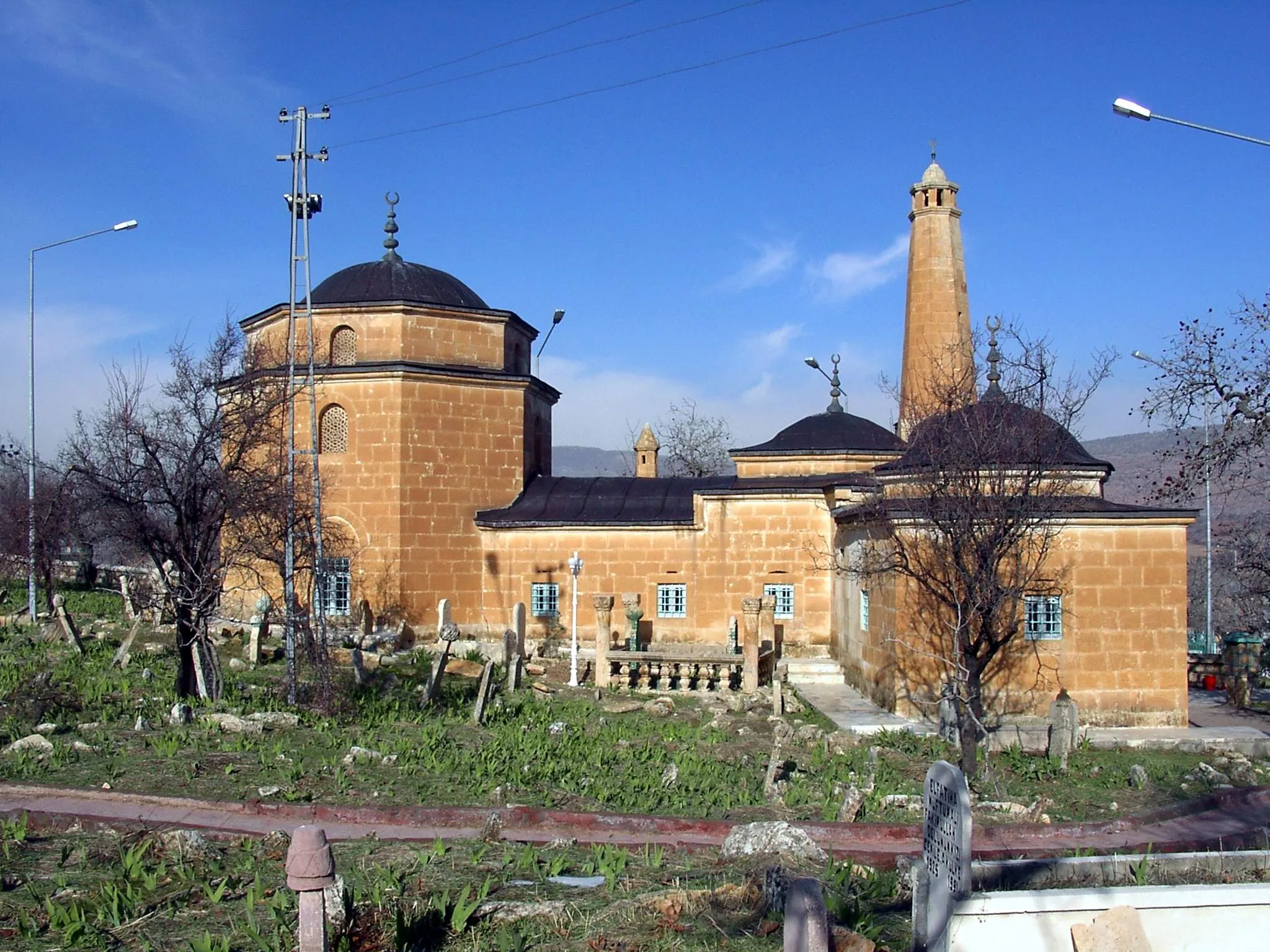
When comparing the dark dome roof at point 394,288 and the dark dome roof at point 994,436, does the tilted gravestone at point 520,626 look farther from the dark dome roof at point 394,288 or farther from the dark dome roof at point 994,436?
the dark dome roof at point 994,436

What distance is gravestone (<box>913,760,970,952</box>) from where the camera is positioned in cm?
618

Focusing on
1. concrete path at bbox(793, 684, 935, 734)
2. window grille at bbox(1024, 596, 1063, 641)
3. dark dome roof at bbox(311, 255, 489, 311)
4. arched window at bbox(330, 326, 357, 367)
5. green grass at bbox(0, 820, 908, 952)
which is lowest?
concrete path at bbox(793, 684, 935, 734)

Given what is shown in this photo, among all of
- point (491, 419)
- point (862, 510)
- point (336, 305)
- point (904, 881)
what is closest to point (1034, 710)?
point (862, 510)

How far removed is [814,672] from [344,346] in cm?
1260

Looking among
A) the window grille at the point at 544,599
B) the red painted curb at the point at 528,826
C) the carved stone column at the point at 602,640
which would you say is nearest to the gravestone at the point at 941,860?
the red painted curb at the point at 528,826

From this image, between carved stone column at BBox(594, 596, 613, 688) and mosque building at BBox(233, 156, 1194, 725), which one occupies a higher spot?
mosque building at BBox(233, 156, 1194, 725)

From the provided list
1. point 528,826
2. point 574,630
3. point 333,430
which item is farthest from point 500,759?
point 333,430

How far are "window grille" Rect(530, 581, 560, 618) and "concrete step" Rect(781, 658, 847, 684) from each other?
214 inches

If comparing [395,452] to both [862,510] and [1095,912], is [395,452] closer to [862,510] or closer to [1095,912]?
[862,510]

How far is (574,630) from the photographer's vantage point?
68.5 feet

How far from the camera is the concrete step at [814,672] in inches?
862

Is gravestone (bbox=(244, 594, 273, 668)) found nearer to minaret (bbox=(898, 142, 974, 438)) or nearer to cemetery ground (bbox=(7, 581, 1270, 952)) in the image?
cemetery ground (bbox=(7, 581, 1270, 952))

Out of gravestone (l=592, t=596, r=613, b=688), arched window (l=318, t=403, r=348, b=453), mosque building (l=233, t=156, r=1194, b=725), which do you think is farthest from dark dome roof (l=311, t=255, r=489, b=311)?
gravestone (l=592, t=596, r=613, b=688)

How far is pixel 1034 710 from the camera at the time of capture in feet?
55.8
